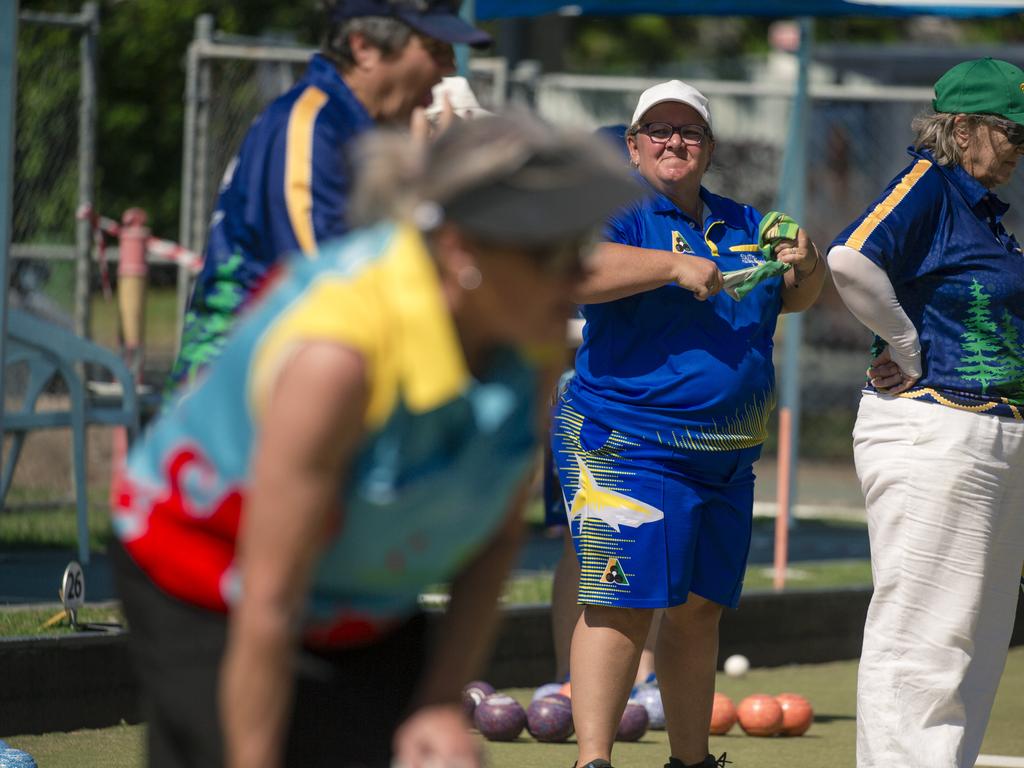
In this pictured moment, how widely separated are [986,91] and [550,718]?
260cm

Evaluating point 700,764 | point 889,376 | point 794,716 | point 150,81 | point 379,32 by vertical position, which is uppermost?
point 150,81

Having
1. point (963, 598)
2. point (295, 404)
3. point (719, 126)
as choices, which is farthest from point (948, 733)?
point (719, 126)

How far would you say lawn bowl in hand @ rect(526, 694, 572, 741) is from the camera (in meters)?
6.21

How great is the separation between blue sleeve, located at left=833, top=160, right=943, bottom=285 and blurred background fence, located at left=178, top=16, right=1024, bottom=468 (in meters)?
5.51

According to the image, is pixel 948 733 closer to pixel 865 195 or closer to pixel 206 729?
pixel 206 729

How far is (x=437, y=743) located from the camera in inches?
96.1

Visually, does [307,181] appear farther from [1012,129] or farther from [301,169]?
[1012,129]

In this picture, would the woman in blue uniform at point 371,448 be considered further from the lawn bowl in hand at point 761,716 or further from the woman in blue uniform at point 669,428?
the lawn bowl in hand at point 761,716

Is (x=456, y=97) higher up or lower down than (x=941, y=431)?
higher up

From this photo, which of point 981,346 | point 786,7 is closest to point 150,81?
point 786,7

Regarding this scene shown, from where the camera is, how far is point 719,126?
15453 millimetres

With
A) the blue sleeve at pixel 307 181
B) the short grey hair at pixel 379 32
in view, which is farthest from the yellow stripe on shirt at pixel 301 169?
the short grey hair at pixel 379 32

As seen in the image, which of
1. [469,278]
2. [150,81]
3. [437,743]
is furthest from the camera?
[150,81]

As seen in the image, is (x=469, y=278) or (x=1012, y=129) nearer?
(x=469, y=278)
